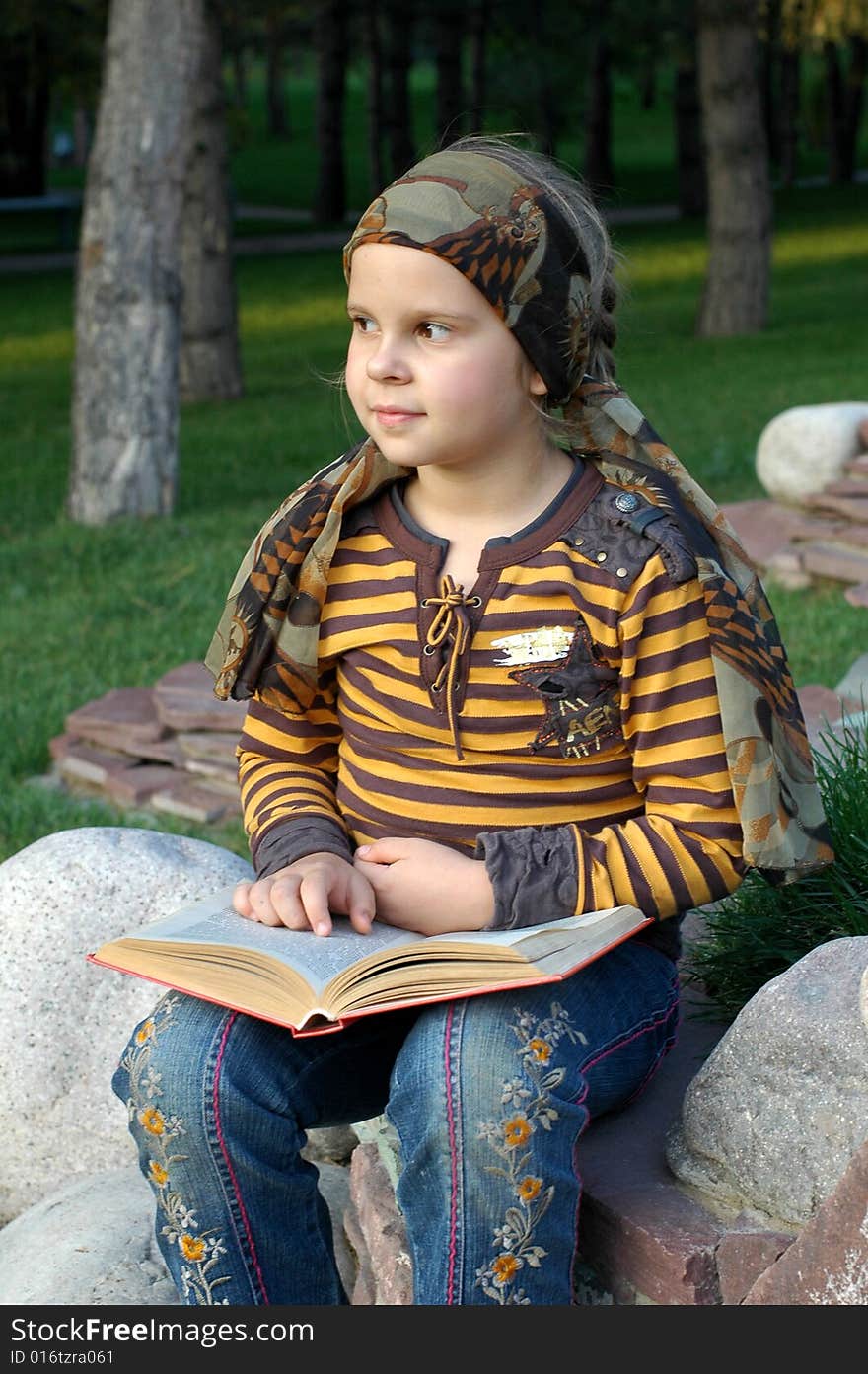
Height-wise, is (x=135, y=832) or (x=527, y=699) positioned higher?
(x=527, y=699)

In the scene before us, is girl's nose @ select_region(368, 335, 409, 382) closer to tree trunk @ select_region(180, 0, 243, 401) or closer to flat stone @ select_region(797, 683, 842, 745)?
flat stone @ select_region(797, 683, 842, 745)

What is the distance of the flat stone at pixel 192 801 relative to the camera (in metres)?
4.43

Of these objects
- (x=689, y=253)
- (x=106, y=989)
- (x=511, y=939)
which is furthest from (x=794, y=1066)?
(x=689, y=253)

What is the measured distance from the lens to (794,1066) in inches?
80.4

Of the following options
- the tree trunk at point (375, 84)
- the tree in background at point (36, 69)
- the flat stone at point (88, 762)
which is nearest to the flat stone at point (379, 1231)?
the flat stone at point (88, 762)

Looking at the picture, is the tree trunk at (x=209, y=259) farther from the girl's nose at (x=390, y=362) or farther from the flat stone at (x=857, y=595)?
the girl's nose at (x=390, y=362)

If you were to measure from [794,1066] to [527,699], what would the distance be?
0.54 m

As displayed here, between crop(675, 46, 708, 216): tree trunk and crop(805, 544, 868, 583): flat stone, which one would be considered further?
crop(675, 46, 708, 216): tree trunk

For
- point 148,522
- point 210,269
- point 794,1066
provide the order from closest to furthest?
point 794,1066, point 148,522, point 210,269

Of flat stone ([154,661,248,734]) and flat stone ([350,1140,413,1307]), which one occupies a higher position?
flat stone ([350,1140,413,1307])

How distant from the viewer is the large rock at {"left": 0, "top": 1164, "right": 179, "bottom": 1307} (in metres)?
2.42

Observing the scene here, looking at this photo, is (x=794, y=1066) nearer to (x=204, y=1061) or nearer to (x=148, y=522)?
(x=204, y=1061)

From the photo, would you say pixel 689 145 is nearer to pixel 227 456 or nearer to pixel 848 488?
pixel 227 456

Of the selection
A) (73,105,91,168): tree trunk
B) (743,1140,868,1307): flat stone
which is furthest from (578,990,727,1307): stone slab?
(73,105,91,168): tree trunk
